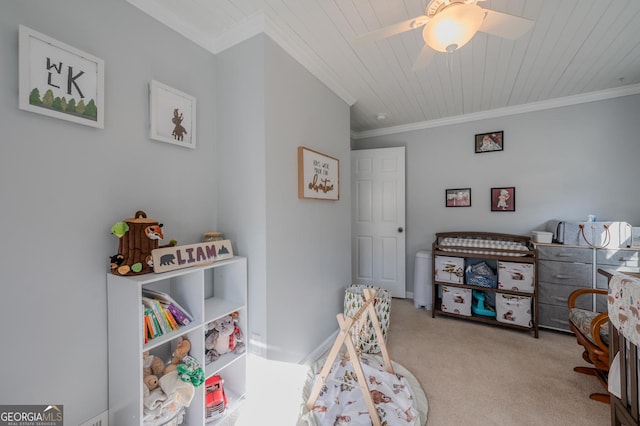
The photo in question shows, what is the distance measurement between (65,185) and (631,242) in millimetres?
4092

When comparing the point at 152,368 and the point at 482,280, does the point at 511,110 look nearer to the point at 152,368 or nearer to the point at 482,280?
the point at 482,280

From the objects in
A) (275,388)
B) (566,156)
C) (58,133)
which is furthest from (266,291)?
(566,156)

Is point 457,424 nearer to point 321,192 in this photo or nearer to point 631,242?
point 321,192

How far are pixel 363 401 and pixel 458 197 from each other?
104 inches

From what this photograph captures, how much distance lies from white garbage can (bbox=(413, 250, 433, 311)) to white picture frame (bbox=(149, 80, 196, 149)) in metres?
2.82

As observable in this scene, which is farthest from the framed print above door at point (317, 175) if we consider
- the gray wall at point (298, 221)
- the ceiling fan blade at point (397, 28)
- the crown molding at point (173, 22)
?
the crown molding at point (173, 22)

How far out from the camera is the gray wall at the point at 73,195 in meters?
1.00

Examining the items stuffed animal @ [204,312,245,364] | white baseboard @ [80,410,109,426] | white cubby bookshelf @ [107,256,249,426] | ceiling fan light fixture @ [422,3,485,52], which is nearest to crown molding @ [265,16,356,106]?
ceiling fan light fixture @ [422,3,485,52]

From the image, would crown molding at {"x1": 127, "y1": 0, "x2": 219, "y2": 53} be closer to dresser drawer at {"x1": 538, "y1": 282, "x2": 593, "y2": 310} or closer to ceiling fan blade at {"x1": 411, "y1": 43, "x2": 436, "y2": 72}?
ceiling fan blade at {"x1": 411, "y1": 43, "x2": 436, "y2": 72}

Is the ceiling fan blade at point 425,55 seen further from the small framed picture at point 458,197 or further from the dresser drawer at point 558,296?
the dresser drawer at point 558,296

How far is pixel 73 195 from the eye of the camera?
1149mm

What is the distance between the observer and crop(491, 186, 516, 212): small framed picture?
2.93 m

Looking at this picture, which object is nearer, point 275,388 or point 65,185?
point 65,185

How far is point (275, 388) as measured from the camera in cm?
167
